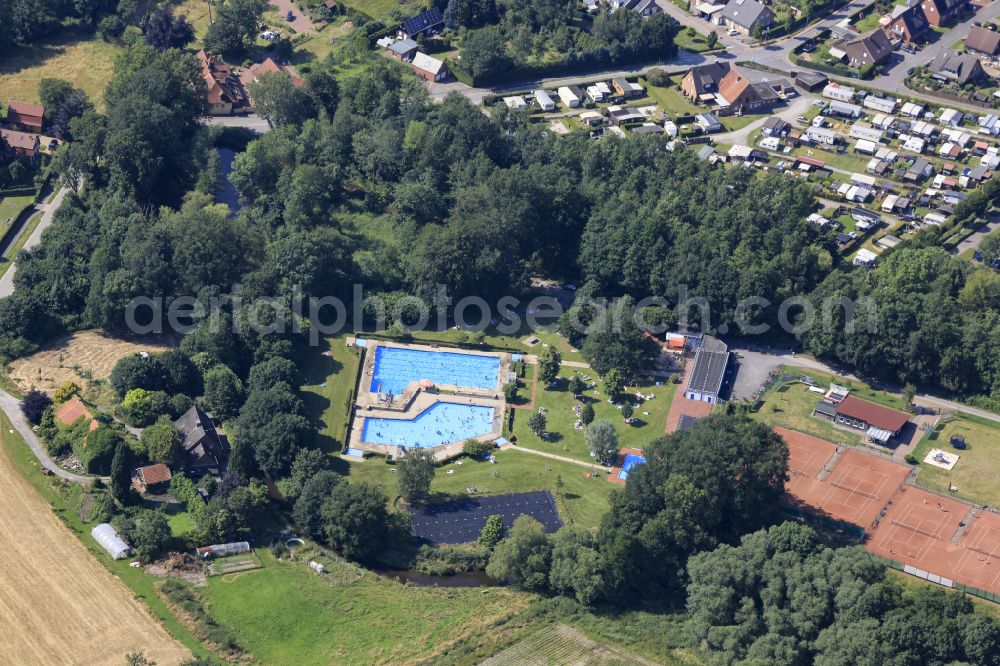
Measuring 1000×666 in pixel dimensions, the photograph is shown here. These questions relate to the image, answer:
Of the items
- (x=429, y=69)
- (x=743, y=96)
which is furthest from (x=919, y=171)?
(x=429, y=69)

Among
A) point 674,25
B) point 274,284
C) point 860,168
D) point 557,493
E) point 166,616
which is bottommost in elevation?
point 166,616

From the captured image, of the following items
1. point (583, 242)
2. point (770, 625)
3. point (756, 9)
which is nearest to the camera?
point (770, 625)

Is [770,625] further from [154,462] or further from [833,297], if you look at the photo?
[154,462]

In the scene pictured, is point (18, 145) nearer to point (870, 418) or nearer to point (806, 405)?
point (806, 405)

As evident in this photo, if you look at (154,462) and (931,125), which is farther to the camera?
(931,125)

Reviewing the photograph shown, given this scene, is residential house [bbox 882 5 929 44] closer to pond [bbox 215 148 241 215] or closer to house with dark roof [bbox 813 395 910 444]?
house with dark roof [bbox 813 395 910 444]

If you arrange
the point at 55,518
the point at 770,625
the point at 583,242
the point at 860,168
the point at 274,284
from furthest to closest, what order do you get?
the point at 860,168 < the point at 583,242 < the point at 274,284 < the point at 55,518 < the point at 770,625

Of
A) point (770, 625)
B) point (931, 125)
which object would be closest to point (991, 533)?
point (770, 625)

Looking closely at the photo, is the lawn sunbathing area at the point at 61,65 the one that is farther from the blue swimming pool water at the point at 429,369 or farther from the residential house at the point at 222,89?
the blue swimming pool water at the point at 429,369
